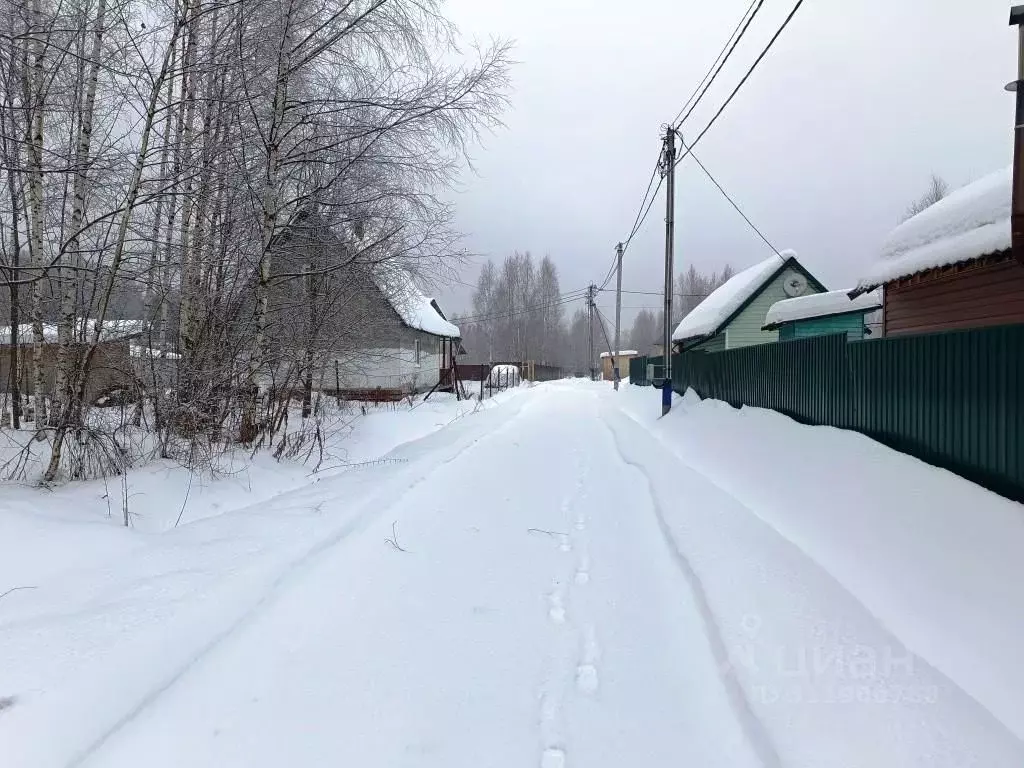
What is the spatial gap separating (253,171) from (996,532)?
7.84 meters

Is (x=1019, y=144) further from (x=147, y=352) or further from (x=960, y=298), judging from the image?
(x=147, y=352)

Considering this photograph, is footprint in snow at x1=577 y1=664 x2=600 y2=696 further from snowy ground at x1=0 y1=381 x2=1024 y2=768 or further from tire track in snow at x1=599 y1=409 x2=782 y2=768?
tire track in snow at x1=599 y1=409 x2=782 y2=768

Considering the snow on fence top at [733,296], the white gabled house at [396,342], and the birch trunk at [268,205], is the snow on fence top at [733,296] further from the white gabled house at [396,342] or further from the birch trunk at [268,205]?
the birch trunk at [268,205]

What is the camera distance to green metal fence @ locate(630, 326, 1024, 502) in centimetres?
390

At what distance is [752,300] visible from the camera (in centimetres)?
2227

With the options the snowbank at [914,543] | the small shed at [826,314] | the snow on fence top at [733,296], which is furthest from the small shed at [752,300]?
the snowbank at [914,543]

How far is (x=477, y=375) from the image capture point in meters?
40.2

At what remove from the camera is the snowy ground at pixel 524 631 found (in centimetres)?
216

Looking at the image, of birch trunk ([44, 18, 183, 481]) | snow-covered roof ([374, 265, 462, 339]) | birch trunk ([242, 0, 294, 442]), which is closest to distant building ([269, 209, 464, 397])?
snow-covered roof ([374, 265, 462, 339])

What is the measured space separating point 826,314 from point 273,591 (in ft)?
55.3

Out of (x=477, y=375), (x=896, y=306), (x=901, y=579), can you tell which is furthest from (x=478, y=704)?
(x=477, y=375)

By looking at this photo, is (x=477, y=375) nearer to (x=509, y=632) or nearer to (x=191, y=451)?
(x=191, y=451)

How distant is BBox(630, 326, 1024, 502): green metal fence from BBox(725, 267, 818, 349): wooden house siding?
1517 cm

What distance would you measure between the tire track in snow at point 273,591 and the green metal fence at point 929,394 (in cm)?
480
